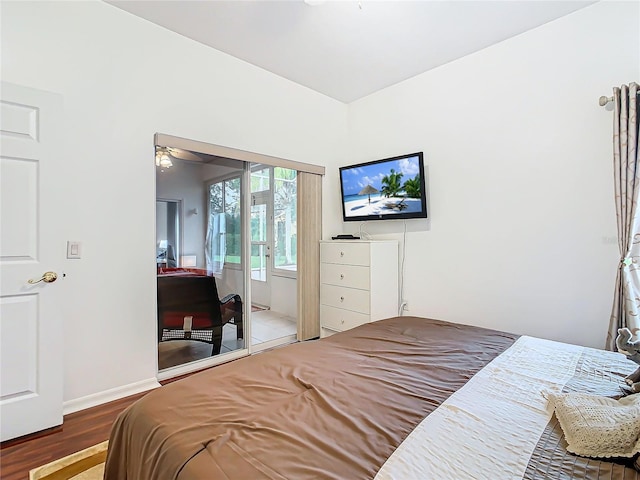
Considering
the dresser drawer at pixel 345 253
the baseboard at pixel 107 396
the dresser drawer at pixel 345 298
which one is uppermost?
the dresser drawer at pixel 345 253

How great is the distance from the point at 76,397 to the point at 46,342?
482 millimetres

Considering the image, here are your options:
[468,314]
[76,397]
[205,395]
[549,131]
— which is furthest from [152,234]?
[549,131]

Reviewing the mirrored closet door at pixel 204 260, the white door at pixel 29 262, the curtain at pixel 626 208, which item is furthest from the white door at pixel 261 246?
the curtain at pixel 626 208

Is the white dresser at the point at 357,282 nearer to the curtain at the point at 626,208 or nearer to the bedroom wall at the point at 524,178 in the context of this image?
the bedroom wall at the point at 524,178

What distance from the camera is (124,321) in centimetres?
238

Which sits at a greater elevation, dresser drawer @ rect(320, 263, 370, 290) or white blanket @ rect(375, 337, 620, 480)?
dresser drawer @ rect(320, 263, 370, 290)

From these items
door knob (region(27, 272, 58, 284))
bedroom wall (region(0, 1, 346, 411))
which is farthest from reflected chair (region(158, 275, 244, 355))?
door knob (region(27, 272, 58, 284))

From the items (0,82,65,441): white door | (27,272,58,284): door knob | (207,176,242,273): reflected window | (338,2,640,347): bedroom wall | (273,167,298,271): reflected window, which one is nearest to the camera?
(0,82,65,441): white door

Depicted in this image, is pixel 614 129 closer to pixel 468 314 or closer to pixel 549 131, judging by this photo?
pixel 549 131

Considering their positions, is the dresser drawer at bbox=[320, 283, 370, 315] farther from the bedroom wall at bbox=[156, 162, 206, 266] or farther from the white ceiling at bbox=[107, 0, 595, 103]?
the white ceiling at bbox=[107, 0, 595, 103]

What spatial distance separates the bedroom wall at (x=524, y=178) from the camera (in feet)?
7.33

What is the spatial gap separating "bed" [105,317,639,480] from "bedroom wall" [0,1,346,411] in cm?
136

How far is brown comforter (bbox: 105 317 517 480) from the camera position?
0.81 m

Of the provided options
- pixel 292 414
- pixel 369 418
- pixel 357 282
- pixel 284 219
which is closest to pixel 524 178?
pixel 357 282
